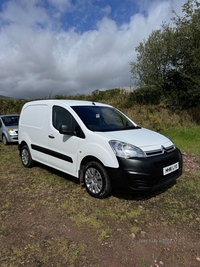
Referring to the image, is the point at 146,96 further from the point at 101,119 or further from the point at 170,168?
the point at 170,168

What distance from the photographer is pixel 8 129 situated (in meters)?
9.24

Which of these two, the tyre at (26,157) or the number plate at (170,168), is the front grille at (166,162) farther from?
the tyre at (26,157)

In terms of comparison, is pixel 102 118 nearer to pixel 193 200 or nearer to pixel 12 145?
pixel 193 200

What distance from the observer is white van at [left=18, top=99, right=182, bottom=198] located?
3.19 metres

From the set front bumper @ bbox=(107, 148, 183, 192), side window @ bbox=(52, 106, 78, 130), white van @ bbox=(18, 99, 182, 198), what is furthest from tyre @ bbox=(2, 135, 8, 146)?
front bumper @ bbox=(107, 148, 183, 192)

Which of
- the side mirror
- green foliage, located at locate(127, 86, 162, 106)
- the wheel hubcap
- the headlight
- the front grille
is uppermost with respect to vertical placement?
green foliage, located at locate(127, 86, 162, 106)

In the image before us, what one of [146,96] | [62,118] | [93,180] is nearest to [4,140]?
[62,118]

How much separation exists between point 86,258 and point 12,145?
8.13 m

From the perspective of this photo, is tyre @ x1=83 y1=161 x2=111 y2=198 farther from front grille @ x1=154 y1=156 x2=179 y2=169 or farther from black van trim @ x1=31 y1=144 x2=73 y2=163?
front grille @ x1=154 y1=156 x2=179 y2=169

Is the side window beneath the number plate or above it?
above

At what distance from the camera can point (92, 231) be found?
2.72 metres

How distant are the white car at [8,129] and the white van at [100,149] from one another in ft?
15.0

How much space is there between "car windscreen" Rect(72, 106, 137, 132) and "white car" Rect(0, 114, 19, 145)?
5977 mm

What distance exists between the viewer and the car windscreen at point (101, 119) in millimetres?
3945
